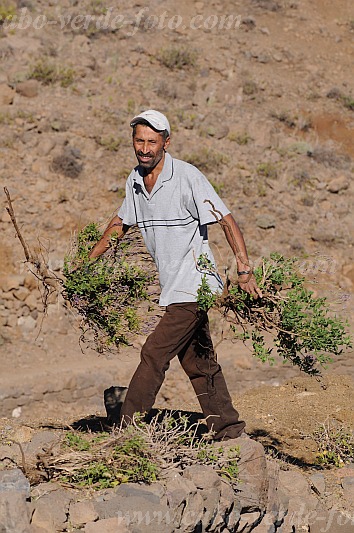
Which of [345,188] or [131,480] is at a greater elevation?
[345,188]

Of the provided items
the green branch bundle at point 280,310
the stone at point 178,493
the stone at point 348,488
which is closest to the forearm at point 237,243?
the green branch bundle at point 280,310

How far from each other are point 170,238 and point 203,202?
294 millimetres

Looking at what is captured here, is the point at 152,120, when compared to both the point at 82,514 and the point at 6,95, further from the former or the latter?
the point at 6,95

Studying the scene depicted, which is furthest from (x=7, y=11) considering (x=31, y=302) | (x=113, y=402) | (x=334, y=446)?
(x=334, y=446)

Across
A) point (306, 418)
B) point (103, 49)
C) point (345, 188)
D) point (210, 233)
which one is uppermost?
point (103, 49)

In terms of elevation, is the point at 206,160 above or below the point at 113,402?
above

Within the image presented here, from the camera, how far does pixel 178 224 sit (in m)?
4.61

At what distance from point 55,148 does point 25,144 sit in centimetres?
42

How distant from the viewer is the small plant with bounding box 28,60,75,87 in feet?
43.9

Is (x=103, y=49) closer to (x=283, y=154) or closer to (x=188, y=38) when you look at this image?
(x=188, y=38)

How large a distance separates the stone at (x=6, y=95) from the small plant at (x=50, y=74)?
0.54 m

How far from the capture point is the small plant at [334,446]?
5848mm

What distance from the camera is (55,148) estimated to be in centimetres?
1210

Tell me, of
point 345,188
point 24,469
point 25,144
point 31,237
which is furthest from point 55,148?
point 24,469
